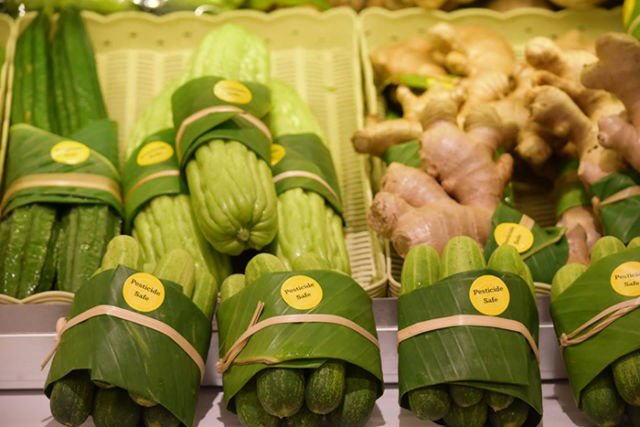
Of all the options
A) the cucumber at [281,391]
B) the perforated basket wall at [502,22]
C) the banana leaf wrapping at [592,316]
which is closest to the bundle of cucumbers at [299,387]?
the cucumber at [281,391]

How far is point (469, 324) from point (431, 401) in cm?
13

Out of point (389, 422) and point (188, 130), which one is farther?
point (188, 130)

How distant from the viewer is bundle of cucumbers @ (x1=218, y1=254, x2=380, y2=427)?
3.95ft

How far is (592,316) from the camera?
129cm

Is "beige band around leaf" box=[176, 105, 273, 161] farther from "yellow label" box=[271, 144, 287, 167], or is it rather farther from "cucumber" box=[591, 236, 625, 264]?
"cucumber" box=[591, 236, 625, 264]

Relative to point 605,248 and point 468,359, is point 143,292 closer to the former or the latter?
point 468,359

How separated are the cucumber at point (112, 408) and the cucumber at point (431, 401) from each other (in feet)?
1.46

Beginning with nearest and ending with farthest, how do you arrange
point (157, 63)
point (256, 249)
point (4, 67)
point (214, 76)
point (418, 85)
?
1. point (256, 249)
2. point (214, 76)
3. point (4, 67)
4. point (418, 85)
5. point (157, 63)

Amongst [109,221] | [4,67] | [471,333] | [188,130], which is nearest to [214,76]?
[188,130]

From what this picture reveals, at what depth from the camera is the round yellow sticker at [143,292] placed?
125cm

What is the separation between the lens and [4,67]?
6.89 feet

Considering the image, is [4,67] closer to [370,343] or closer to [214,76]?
[214,76]

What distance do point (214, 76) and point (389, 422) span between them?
97 cm

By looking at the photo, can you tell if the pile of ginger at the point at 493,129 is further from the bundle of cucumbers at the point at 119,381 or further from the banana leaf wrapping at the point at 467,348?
the bundle of cucumbers at the point at 119,381
